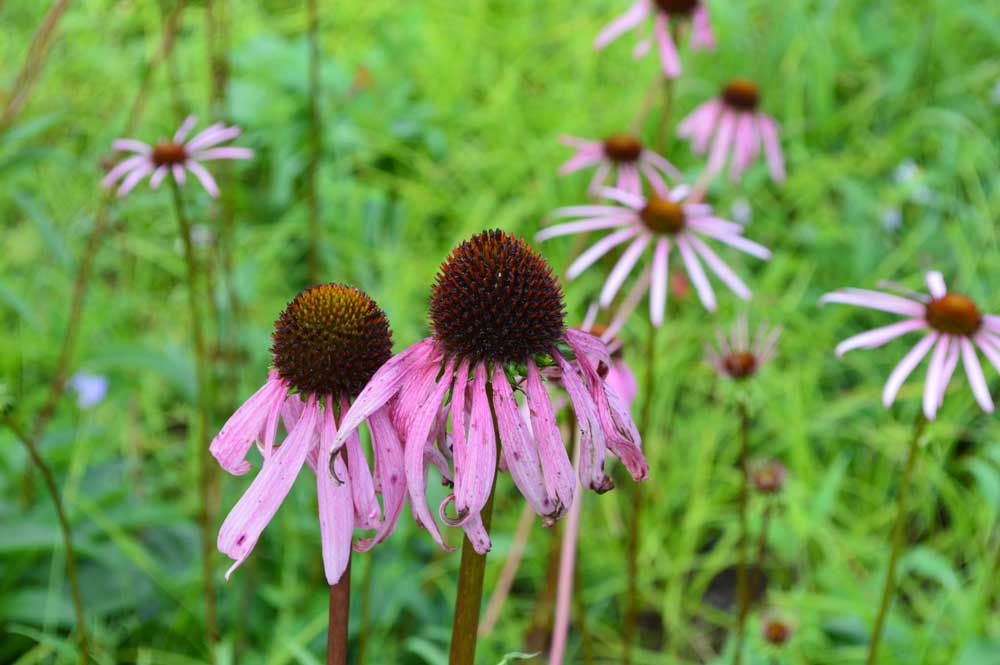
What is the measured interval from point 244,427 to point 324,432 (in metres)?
0.06

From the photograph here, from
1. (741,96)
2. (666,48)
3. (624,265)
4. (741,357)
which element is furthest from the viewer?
(741,96)

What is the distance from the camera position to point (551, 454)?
59cm

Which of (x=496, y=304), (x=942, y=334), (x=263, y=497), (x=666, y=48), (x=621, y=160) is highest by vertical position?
(x=666, y=48)

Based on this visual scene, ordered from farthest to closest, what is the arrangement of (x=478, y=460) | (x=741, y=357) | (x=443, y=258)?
(x=443, y=258) → (x=741, y=357) → (x=478, y=460)

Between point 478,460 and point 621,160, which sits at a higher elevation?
point 621,160

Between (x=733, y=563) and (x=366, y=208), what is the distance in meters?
1.30

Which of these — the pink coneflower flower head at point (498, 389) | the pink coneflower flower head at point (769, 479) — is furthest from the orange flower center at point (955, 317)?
the pink coneflower flower head at point (498, 389)

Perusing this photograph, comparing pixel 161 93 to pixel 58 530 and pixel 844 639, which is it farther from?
pixel 844 639

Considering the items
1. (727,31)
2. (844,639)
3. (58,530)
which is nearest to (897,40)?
(727,31)

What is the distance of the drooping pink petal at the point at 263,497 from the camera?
57 cm

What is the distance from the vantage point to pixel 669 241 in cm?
138

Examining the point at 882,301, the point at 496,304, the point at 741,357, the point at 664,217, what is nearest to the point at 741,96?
the point at 664,217

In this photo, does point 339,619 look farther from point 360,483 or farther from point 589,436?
point 589,436

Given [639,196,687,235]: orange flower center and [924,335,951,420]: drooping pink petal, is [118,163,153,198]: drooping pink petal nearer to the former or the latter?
[639,196,687,235]: orange flower center
